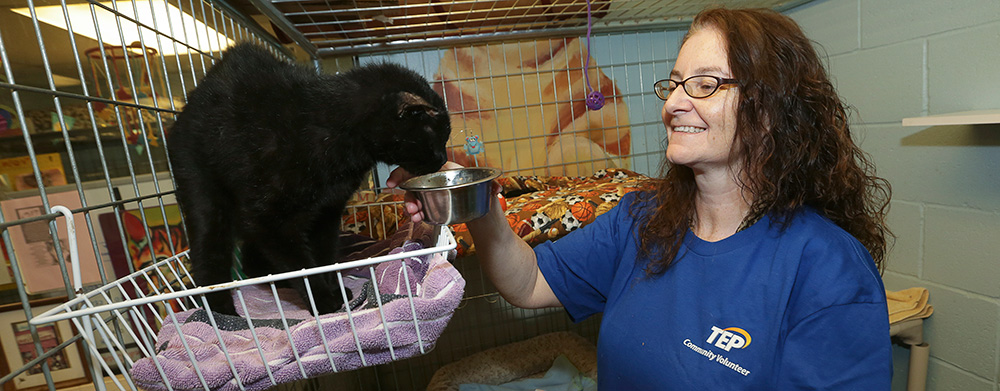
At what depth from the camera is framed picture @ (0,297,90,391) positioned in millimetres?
627

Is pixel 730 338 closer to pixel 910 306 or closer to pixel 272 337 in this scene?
pixel 272 337

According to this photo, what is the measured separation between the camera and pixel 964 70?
125 cm

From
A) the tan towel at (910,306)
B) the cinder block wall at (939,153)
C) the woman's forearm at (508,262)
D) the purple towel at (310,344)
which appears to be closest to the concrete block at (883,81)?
the cinder block wall at (939,153)

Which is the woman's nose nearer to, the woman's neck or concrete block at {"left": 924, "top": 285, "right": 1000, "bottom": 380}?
the woman's neck

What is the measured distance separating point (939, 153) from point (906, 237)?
32 cm

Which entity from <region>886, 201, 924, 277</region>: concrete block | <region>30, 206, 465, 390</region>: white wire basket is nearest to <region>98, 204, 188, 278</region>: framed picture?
<region>30, 206, 465, 390</region>: white wire basket

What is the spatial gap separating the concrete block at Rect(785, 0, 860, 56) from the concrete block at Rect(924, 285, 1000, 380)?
0.87 meters

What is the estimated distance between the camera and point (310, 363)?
51cm

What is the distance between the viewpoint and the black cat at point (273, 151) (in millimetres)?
706

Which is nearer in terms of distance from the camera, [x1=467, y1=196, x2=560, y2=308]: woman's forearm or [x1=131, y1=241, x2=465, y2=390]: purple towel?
[x1=131, y1=241, x2=465, y2=390]: purple towel

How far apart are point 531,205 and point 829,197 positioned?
0.71 metres

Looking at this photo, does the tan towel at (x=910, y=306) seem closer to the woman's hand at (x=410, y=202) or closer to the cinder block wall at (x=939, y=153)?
the cinder block wall at (x=939, y=153)

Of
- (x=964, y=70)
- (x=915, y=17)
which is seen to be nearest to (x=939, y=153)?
(x=964, y=70)

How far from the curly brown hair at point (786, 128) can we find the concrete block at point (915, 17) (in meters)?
0.80
